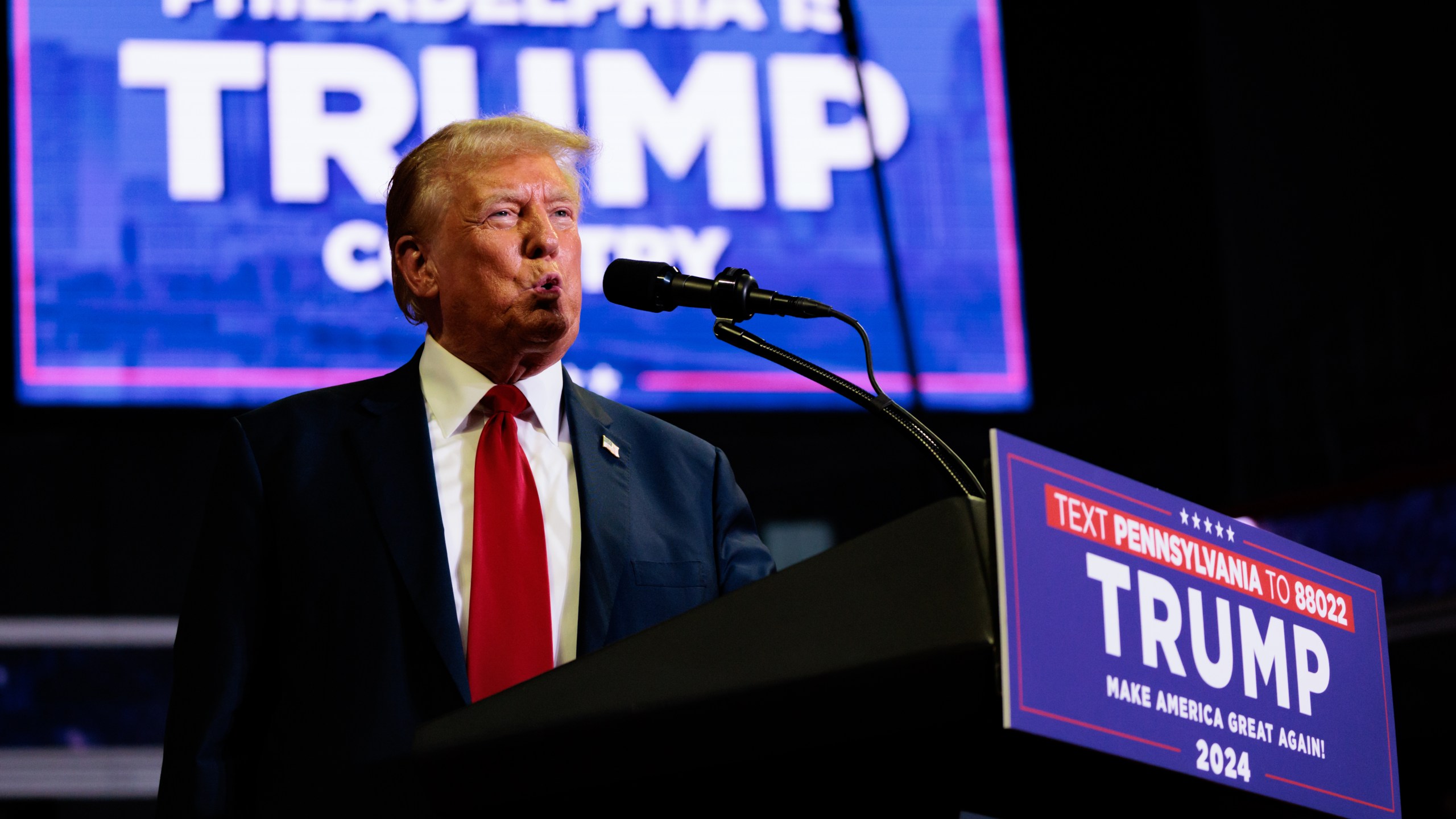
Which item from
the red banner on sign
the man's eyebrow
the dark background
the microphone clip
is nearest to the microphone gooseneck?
the microphone clip

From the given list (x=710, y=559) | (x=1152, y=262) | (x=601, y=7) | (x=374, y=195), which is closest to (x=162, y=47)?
(x=374, y=195)

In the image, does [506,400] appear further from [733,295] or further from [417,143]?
[417,143]

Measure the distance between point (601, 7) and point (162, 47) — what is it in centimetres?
117

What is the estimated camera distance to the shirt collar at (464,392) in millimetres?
1794

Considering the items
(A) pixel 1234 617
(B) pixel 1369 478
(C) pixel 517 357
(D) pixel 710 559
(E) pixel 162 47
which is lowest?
(A) pixel 1234 617

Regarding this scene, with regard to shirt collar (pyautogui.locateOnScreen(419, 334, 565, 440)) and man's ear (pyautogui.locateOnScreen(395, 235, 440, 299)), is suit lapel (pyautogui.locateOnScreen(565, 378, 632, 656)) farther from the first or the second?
man's ear (pyautogui.locateOnScreen(395, 235, 440, 299))

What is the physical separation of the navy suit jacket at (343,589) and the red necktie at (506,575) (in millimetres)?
35

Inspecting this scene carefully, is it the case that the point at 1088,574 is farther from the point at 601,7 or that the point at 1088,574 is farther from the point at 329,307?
the point at 601,7

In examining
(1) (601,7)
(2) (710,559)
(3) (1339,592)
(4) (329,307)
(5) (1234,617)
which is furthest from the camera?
(1) (601,7)

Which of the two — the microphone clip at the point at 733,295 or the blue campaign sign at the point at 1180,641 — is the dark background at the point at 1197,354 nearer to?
the microphone clip at the point at 733,295

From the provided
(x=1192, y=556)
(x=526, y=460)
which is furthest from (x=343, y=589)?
(x=1192, y=556)

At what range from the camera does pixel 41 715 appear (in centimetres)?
480

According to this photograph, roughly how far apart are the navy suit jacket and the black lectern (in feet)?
0.75

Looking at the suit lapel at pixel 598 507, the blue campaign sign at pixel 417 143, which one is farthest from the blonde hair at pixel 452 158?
the blue campaign sign at pixel 417 143
